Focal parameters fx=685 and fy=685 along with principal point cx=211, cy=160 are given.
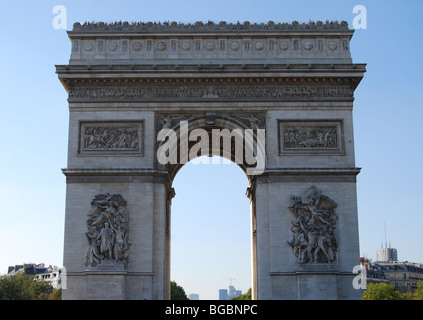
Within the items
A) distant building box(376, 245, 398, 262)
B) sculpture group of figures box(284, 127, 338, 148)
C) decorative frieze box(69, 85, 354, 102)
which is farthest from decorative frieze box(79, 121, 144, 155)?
distant building box(376, 245, 398, 262)

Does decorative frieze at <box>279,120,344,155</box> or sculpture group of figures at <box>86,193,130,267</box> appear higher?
decorative frieze at <box>279,120,344,155</box>

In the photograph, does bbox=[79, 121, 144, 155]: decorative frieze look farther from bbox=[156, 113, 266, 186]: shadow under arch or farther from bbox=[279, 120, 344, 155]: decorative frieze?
bbox=[279, 120, 344, 155]: decorative frieze

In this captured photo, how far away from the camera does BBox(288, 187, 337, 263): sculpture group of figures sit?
28188 millimetres

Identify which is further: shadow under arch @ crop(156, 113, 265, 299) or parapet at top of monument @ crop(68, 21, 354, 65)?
parapet at top of monument @ crop(68, 21, 354, 65)

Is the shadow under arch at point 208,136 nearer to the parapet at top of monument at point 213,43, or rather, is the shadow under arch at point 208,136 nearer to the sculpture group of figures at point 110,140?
the sculpture group of figures at point 110,140

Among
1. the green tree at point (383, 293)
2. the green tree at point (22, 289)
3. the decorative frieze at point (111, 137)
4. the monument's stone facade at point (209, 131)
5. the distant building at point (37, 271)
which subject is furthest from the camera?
the distant building at point (37, 271)

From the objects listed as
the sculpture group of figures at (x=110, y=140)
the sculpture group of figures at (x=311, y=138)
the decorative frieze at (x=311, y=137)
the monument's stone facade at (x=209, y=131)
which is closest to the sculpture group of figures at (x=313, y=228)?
the monument's stone facade at (x=209, y=131)

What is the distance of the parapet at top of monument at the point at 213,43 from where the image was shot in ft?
99.6

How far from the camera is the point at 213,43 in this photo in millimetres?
30531

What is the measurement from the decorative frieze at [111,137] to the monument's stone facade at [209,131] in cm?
4

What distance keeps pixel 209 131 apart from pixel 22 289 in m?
33.9

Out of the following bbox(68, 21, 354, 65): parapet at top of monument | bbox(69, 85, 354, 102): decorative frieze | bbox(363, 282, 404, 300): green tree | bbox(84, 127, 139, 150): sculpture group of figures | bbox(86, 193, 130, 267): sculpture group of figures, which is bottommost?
bbox(363, 282, 404, 300): green tree

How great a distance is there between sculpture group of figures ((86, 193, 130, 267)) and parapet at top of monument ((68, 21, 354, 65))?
6.32 metres

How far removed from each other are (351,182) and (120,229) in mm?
9941
